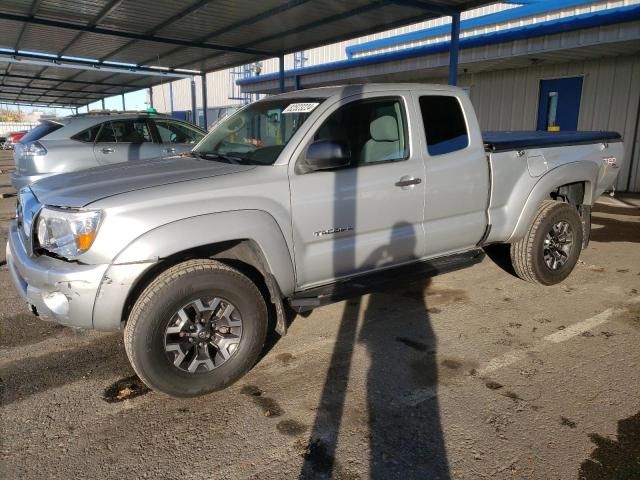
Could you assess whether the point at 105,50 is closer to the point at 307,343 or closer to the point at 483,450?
the point at 307,343

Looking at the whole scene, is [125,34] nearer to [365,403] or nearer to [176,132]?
[176,132]

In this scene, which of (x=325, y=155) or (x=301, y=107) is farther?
(x=301, y=107)

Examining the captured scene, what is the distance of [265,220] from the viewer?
3.20 metres

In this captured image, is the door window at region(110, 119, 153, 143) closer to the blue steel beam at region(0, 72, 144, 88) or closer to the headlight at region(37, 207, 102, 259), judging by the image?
the headlight at region(37, 207, 102, 259)

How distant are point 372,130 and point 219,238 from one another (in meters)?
1.63

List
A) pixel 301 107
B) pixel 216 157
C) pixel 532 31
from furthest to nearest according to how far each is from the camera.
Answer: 1. pixel 532 31
2. pixel 216 157
3. pixel 301 107

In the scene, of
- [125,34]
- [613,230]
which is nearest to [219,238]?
[613,230]

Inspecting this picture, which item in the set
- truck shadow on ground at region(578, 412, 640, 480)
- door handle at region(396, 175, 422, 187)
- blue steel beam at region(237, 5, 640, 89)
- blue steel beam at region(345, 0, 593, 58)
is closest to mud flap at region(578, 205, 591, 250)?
door handle at region(396, 175, 422, 187)

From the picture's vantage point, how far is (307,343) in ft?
12.9

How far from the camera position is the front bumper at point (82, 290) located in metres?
2.80

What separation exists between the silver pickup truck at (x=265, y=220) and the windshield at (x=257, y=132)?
0.02 meters

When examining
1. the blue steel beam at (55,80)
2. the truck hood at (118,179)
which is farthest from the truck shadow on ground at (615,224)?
the blue steel beam at (55,80)

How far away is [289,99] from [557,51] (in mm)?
8296

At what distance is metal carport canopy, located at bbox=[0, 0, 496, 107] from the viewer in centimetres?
863
